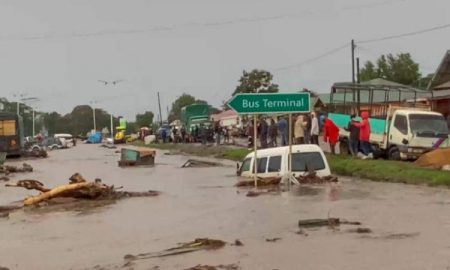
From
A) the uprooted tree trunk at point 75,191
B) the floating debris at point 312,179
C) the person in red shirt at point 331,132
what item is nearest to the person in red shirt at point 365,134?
the person in red shirt at point 331,132

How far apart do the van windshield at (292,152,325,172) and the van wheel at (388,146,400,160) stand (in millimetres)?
7047

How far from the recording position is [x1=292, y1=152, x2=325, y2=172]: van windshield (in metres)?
20.6

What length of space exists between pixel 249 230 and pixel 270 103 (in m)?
7.17

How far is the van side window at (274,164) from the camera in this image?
20.8m

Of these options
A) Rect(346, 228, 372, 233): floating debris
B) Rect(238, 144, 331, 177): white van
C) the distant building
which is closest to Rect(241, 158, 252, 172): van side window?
Rect(238, 144, 331, 177): white van

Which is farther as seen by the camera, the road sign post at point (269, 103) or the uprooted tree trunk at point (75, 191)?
the road sign post at point (269, 103)

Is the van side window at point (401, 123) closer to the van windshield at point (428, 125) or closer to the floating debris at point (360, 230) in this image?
the van windshield at point (428, 125)

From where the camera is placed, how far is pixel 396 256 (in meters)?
9.23

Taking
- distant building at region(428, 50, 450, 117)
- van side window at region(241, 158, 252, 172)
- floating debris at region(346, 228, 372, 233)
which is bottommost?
floating debris at region(346, 228, 372, 233)

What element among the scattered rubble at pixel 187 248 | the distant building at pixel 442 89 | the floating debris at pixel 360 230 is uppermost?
the distant building at pixel 442 89

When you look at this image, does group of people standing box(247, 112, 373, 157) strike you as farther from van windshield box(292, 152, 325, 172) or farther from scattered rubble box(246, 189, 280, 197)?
scattered rubble box(246, 189, 280, 197)

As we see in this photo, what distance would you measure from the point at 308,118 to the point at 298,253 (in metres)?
21.7

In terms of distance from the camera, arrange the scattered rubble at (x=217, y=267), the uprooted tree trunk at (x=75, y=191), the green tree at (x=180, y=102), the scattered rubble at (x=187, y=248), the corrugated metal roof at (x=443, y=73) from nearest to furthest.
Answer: the scattered rubble at (x=217, y=267) → the scattered rubble at (x=187, y=248) → the uprooted tree trunk at (x=75, y=191) → the corrugated metal roof at (x=443, y=73) → the green tree at (x=180, y=102)

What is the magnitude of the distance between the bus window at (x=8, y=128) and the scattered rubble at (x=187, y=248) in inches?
1728
